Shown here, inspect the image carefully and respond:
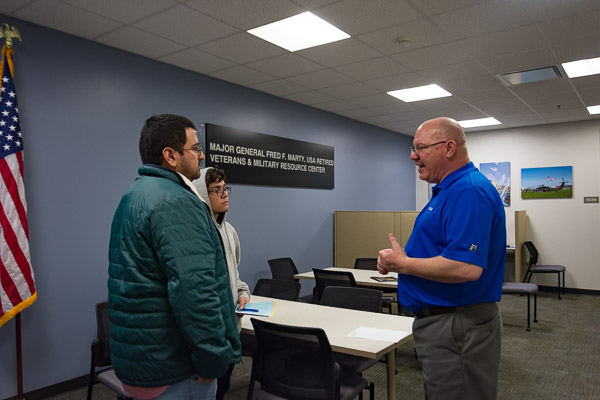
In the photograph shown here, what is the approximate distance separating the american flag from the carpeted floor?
3.25ft

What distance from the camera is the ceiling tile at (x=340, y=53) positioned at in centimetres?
393

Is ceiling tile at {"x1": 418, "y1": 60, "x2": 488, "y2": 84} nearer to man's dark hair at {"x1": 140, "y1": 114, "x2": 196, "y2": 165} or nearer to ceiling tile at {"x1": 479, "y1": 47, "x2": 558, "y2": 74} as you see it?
ceiling tile at {"x1": 479, "y1": 47, "x2": 558, "y2": 74}

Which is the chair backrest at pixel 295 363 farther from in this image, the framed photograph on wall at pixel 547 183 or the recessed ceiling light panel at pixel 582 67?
the framed photograph on wall at pixel 547 183

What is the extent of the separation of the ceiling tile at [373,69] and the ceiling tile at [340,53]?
133 millimetres

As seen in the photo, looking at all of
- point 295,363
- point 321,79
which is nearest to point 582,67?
point 321,79

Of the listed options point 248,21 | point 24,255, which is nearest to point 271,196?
point 248,21

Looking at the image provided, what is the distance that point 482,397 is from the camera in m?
1.66

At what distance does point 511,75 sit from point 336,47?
2.24 meters

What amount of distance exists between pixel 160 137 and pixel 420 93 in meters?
4.84

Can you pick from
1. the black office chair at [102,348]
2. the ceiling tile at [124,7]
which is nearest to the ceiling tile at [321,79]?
the ceiling tile at [124,7]

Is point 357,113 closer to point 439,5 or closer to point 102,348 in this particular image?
point 439,5

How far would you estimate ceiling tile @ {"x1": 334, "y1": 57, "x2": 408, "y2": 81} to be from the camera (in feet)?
14.4

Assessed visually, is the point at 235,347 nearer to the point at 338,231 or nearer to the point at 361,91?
the point at 361,91

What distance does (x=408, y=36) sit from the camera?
3707 mm
